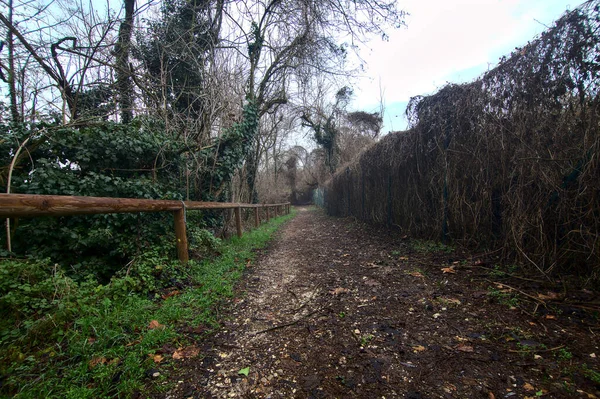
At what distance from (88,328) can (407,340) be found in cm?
240

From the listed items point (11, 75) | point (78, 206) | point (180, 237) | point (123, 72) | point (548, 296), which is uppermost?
point (123, 72)

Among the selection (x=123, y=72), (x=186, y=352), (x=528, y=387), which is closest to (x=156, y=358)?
(x=186, y=352)

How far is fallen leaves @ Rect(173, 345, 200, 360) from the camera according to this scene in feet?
5.43

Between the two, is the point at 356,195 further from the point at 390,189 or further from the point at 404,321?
the point at 404,321

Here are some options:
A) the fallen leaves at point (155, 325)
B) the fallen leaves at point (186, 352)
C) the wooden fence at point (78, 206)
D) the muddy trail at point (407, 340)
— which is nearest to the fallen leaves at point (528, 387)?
the muddy trail at point (407, 340)

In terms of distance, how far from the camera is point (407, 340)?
68.9 inches

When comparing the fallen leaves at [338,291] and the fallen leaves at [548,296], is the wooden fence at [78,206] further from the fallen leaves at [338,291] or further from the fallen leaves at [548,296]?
the fallen leaves at [548,296]

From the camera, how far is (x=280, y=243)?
5969 millimetres

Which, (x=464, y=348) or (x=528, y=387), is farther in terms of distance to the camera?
(x=464, y=348)

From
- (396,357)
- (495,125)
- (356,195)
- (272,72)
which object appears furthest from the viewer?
(356,195)

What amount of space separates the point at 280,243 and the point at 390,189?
3.07 m

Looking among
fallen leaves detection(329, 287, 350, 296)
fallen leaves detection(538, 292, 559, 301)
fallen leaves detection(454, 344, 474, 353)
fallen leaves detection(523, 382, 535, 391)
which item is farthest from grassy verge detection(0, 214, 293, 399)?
fallen leaves detection(538, 292, 559, 301)

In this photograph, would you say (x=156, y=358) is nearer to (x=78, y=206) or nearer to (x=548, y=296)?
(x=78, y=206)

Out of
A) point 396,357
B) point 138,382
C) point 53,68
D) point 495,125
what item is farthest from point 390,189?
point 53,68
